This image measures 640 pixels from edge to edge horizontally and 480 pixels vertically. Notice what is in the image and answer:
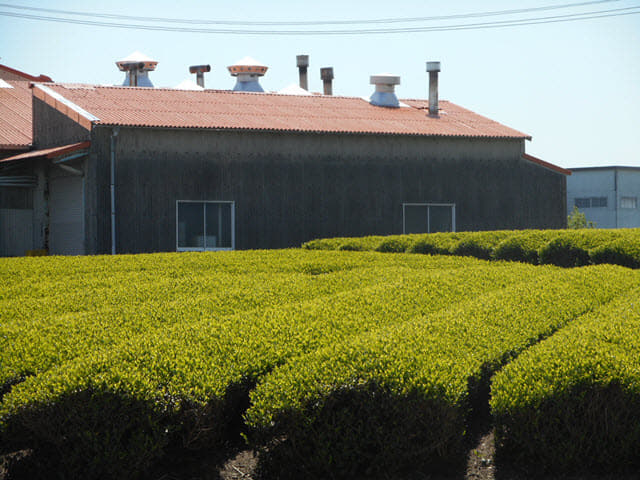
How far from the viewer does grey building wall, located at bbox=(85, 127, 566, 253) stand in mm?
19516

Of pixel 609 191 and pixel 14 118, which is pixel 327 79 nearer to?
pixel 14 118

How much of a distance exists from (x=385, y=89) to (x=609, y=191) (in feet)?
107

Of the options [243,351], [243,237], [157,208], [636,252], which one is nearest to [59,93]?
[157,208]

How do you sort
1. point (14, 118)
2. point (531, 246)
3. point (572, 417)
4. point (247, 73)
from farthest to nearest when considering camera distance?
point (247, 73) → point (14, 118) → point (531, 246) → point (572, 417)

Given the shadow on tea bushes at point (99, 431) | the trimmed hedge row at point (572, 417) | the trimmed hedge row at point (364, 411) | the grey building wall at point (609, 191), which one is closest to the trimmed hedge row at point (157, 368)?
the shadow on tea bushes at point (99, 431)

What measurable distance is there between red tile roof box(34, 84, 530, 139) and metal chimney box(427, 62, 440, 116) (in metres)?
0.36

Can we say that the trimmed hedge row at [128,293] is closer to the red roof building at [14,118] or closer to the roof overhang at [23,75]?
the red roof building at [14,118]

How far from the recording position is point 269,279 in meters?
10.7

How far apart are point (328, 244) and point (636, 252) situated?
6.47 m

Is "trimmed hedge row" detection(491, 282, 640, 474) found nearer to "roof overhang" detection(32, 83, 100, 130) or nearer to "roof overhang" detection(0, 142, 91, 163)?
"roof overhang" detection(0, 142, 91, 163)

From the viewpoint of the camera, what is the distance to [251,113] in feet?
73.2

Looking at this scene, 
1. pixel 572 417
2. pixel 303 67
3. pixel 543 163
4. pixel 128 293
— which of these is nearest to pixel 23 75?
pixel 303 67

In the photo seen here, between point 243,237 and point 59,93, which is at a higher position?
point 59,93

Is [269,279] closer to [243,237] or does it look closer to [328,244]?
[328,244]
